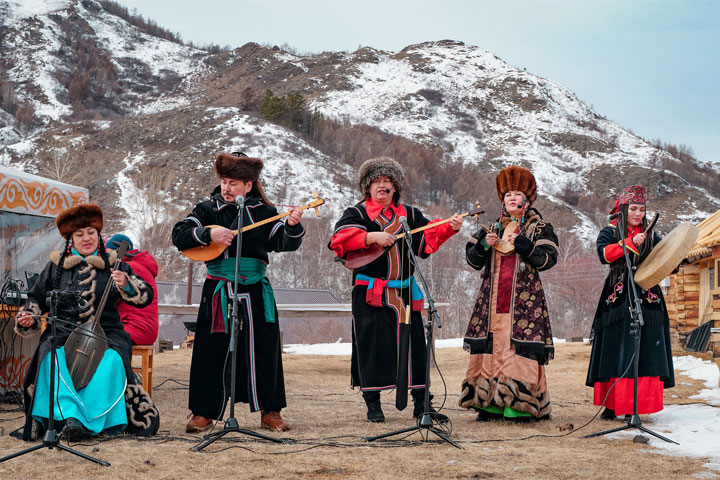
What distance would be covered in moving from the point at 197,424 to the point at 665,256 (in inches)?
127

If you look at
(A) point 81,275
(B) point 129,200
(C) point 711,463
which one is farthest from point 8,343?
(B) point 129,200

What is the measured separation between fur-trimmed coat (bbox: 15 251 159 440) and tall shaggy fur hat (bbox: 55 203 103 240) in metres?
0.18

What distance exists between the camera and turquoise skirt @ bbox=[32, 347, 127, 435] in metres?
4.57

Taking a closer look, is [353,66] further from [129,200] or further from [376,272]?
[376,272]

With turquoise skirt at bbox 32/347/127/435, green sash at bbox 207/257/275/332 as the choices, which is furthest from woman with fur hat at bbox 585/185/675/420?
turquoise skirt at bbox 32/347/127/435

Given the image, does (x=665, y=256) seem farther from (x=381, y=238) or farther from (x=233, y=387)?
(x=233, y=387)

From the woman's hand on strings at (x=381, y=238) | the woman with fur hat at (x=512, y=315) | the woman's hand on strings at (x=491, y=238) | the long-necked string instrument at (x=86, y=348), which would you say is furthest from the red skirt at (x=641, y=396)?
the long-necked string instrument at (x=86, y=348)

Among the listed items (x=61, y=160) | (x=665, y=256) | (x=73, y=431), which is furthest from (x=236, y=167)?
(x=61, y=160)

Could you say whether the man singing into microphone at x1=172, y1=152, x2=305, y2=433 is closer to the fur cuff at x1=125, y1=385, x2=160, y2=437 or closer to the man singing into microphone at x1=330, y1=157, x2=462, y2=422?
the fur cuff at x1=125, y1=385, x2=160, y2=437

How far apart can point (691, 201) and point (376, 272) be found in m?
71.2

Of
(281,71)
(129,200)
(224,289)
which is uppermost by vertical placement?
(281,71)

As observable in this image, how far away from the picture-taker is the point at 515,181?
5.50 metres

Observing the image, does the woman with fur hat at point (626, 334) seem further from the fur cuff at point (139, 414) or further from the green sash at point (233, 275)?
the fur cuff at point (139, 414)

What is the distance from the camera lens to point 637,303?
4750 millimetres
